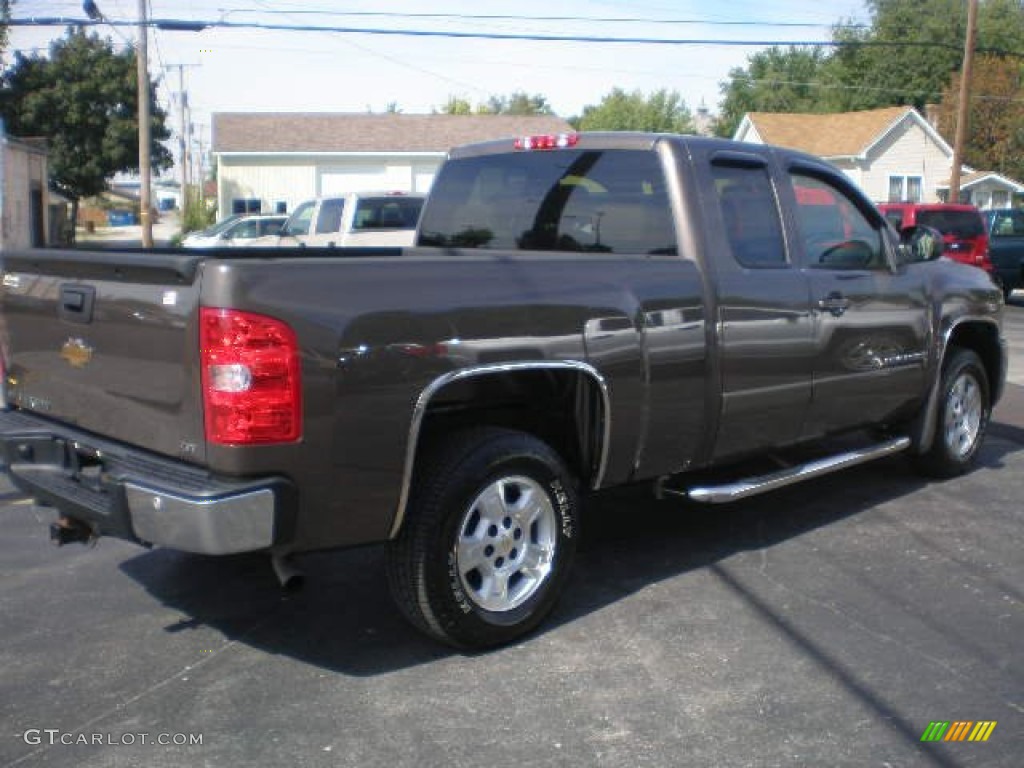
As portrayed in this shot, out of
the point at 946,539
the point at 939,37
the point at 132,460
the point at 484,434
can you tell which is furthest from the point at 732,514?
the point at 939,37

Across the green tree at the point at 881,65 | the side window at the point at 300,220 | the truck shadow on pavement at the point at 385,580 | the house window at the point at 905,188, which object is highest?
the green tree at the point at 881,65

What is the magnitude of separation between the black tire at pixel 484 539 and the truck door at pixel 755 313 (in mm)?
1003

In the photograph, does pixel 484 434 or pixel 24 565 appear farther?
pixel 24 565

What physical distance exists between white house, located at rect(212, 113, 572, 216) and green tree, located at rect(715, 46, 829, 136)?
32282mm

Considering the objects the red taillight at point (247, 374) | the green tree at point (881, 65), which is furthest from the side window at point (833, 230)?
the green tree at point (881, 65)

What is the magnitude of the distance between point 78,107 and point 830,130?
96.4 feet

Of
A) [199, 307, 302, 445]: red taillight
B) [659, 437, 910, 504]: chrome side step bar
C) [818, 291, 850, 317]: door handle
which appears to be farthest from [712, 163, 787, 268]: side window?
[199, 307, 302, 445]: red taillight

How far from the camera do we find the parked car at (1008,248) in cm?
2162

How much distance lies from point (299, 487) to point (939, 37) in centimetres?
6805

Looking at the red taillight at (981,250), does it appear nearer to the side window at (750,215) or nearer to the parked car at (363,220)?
the parked car at (363,220)

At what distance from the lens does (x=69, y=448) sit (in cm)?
411

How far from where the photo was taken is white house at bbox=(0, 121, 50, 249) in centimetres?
2355

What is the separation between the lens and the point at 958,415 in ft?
22.8

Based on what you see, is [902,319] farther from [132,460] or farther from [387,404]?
[132,460]
